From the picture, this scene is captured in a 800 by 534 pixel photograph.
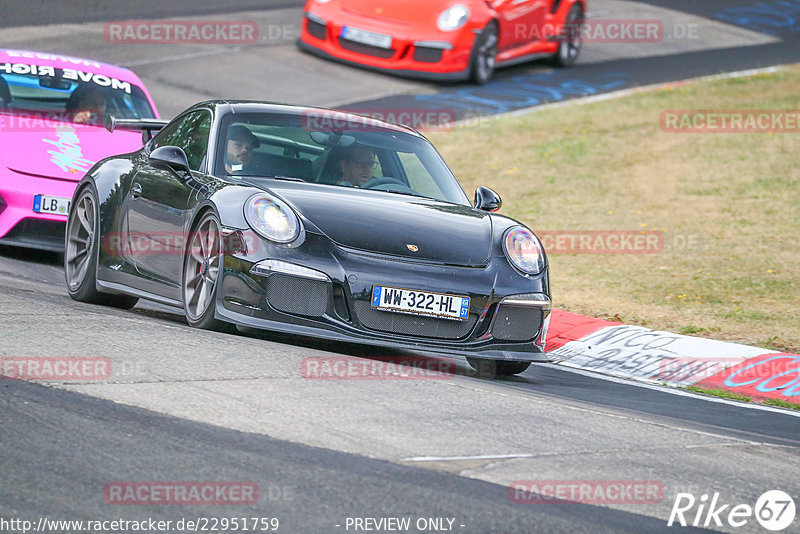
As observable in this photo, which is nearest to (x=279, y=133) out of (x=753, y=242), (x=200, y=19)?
(x=753, y=242)

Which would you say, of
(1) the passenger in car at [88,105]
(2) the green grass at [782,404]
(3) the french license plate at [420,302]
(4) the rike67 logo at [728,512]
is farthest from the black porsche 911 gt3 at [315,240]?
(1) the passenger in car at [88,105]

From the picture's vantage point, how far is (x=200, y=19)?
829 inches

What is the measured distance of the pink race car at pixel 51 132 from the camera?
960cm

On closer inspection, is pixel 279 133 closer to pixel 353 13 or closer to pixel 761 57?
pixel 353 13

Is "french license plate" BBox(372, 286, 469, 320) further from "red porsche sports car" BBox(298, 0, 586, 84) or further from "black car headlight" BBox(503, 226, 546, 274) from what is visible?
"red porsche sports car" BBox(298, 0, 586, 84)

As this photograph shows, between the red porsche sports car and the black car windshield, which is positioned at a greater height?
the red porsche sports car

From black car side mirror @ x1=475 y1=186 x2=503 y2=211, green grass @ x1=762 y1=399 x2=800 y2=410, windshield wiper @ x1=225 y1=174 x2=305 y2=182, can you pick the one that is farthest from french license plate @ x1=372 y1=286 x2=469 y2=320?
green grass @ x1=762 y1=399 x2=800 y2=410

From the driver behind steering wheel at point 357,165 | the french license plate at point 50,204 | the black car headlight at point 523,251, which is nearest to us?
the black car headlight at point 523,251

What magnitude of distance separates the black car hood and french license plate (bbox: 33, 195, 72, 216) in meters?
2.93

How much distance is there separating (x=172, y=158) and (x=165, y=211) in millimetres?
309

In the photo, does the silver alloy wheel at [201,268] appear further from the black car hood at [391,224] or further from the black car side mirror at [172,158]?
the black car side mirror at [172,158]

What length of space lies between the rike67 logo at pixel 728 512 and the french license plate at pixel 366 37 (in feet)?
46.9

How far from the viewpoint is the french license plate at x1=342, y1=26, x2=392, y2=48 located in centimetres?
1850

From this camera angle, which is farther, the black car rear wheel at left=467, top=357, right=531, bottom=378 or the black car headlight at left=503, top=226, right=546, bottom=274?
the black car rear wheel at left=467, top=357, right=531, bottom=378
